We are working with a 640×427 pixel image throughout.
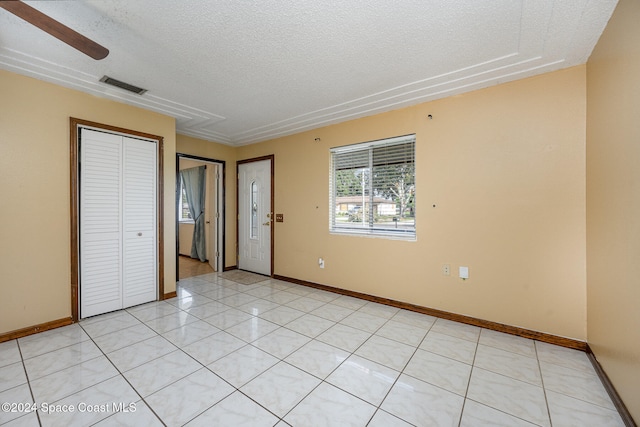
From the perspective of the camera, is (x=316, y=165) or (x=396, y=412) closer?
(x=396, y=412)

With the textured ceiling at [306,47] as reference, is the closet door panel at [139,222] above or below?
below

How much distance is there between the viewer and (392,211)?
3.44 meters

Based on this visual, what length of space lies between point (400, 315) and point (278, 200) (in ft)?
9.15

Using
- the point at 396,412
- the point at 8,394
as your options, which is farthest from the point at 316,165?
the point at 8,394

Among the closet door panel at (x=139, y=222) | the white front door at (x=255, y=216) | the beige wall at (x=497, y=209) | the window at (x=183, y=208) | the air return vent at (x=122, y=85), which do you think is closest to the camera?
the beige wall at (x=497, y=209)

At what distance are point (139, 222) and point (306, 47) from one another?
9.87 feet

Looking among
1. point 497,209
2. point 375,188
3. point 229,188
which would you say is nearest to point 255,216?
point 229,188

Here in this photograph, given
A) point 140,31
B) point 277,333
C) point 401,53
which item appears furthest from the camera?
point 277,333

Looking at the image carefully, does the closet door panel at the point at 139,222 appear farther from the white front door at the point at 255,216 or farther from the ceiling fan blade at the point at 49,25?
the ceiling fan blade at the point at 49,25

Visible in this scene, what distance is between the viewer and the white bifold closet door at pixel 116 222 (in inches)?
115

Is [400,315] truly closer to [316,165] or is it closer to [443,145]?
[443,145]

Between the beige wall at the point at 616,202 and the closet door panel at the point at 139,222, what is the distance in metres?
4.58

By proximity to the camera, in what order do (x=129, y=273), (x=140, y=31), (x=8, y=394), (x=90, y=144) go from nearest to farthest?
(x=8, y=394) < (x=140, y=31) < (x=90, y=144) < (x=129, y=273)

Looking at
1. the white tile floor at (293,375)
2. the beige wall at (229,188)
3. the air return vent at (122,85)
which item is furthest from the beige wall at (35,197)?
the beige wall at (229,188)
